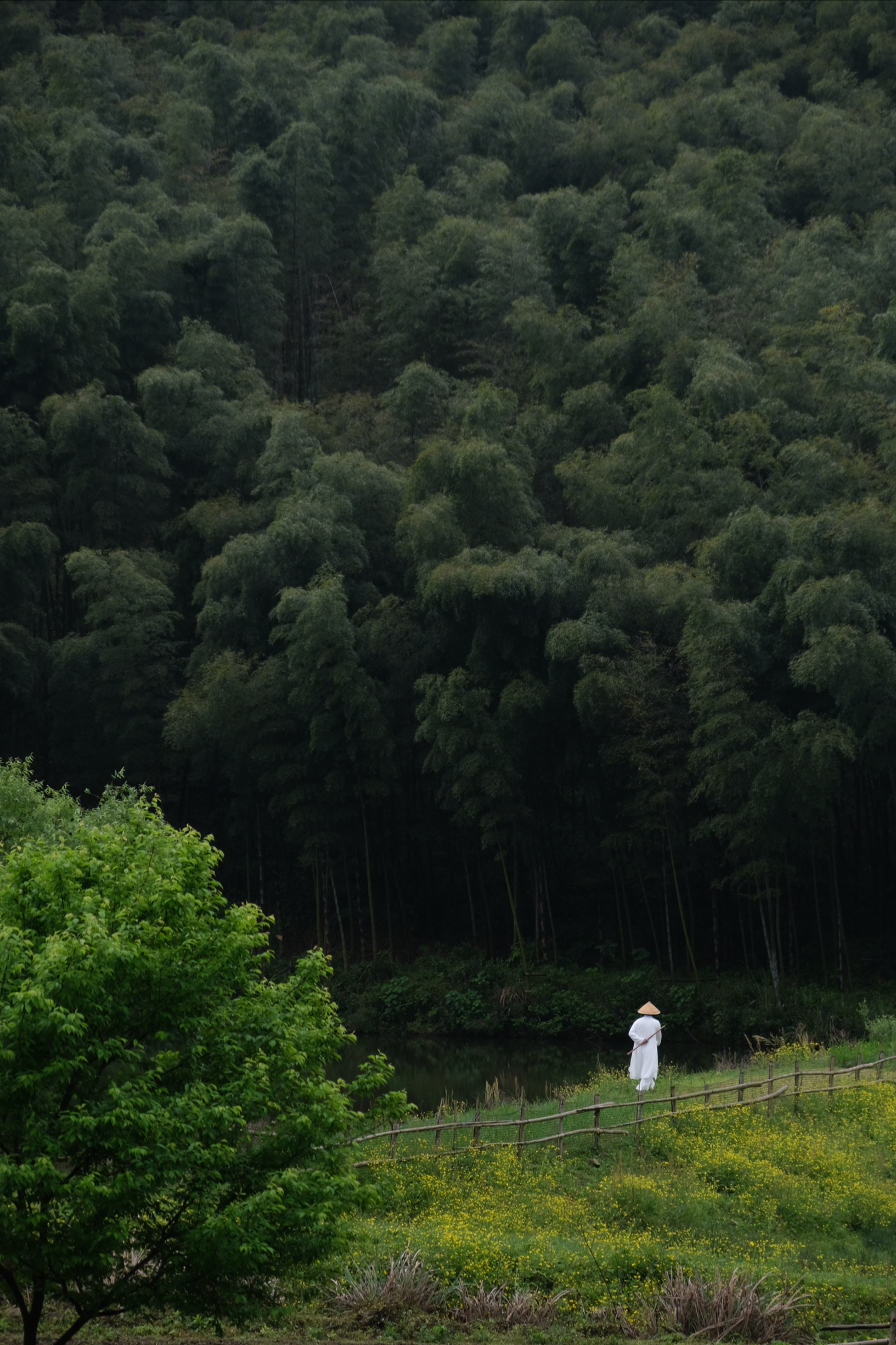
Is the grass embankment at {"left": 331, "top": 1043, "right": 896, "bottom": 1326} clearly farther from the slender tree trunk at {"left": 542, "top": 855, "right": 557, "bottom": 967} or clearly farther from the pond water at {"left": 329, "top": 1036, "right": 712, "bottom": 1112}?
the slender tree trunk at {"left": 542, "top": 855, "right": 557, "bottom": 967}

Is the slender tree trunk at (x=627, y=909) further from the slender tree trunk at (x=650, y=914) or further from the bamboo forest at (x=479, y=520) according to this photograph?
the slender tree trunk at (x=650, y=914)

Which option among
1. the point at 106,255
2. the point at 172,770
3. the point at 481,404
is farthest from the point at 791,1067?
the point at 106,255

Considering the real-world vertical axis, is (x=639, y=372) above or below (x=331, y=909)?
above

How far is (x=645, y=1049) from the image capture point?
15.6m

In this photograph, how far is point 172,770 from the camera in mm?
33188

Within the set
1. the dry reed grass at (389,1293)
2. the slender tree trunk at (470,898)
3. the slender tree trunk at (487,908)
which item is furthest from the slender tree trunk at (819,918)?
the dry reed grass at (389,1293)

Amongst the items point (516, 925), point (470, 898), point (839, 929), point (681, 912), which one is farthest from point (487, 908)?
point (839, 929)

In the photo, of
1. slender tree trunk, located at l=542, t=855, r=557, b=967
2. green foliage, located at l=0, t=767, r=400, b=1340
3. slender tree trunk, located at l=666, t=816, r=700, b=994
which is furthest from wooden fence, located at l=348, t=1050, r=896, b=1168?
slender tree trunk, located at l=542, t=855, r=557, b=967

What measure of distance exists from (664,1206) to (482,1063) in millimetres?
12517

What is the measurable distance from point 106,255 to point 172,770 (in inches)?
602

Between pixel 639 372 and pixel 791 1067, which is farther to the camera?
pixel 639 372

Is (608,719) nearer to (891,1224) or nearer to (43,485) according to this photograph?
(891,1224)

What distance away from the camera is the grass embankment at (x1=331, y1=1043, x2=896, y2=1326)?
36.2 ft

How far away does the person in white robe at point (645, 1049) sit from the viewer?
1553 cm
